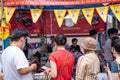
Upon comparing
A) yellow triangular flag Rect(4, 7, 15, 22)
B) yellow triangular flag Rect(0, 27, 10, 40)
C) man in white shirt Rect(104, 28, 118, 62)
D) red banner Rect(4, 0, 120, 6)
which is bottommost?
man in white shirt Rect(104, 28, 118, 62)

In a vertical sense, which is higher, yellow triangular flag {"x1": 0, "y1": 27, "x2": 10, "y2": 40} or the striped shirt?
yellow triangular flag {"x1": 0, "y1": 27, "x2": 10, "y2": 40}

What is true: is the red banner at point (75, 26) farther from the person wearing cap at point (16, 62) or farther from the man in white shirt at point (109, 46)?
the person wearing cap at point (16, 62)

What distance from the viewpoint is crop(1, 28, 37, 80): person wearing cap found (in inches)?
174

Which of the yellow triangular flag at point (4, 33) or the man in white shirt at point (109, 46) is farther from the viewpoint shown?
the man in white shirt at point (109, 46)

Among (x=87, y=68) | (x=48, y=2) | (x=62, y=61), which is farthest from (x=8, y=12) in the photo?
(x=87, y=68)

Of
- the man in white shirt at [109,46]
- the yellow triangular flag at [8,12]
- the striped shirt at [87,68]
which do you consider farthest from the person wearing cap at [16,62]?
the man in white shirt at [109,46]

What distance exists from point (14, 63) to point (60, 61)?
27.2 inches

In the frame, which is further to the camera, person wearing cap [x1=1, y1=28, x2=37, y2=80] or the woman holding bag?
the woman holding bag

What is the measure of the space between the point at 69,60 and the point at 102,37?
658 cm

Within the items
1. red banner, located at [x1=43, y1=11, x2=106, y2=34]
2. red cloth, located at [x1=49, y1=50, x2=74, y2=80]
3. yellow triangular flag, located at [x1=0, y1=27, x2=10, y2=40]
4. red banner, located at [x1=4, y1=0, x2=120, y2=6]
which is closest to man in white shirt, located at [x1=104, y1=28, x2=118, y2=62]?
red banner, located at [x1=4, y1=0, x2=120, y2=6]

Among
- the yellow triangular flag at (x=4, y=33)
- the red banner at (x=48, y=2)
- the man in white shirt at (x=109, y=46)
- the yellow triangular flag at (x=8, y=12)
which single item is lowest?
the man in white shirt at (x=109, y=46)

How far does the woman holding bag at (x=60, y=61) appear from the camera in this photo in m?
4.62

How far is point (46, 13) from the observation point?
1087 cm

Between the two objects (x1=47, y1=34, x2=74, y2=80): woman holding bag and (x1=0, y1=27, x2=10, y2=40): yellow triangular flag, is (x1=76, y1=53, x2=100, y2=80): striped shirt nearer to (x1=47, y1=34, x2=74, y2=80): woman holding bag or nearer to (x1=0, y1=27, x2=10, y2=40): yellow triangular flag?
(x1=47, y1=34, x2=74, y2=80): woman holding bag
